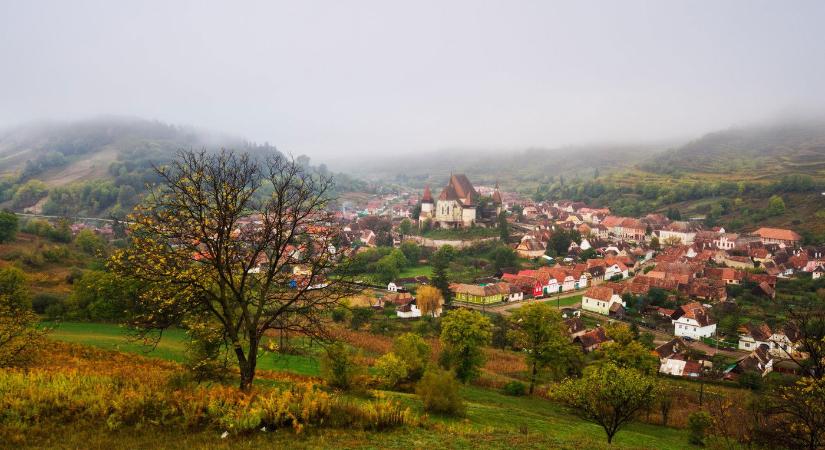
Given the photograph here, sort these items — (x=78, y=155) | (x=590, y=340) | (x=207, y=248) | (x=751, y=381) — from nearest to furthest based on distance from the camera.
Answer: (x=207, y=248), (x=751, y=381), (x=590, y=340), (x=78, y=155)

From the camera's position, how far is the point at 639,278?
190ft

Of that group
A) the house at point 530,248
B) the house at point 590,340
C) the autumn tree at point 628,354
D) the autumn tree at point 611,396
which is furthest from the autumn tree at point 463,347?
the house at point 530,248

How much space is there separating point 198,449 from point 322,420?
2.26 m

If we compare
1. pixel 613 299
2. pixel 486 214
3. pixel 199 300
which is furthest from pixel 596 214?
pixel 199 300

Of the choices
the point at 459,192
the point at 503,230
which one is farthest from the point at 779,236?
the point at 459,192

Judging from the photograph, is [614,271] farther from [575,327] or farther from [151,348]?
[151,348]

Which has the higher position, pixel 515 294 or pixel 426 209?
pixel 426 209

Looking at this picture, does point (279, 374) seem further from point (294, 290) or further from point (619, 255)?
point (619, 255)

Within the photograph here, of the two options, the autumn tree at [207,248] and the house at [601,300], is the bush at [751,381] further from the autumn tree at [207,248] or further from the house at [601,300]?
the autumn tree at [207,248]

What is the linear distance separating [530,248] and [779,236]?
133 ft

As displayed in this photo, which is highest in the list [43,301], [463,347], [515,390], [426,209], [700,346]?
[43,301]

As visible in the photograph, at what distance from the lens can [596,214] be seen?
10825 centimetres

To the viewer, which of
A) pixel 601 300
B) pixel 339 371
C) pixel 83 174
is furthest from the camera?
pixel 83 174

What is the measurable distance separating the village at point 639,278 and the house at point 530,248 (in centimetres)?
19
